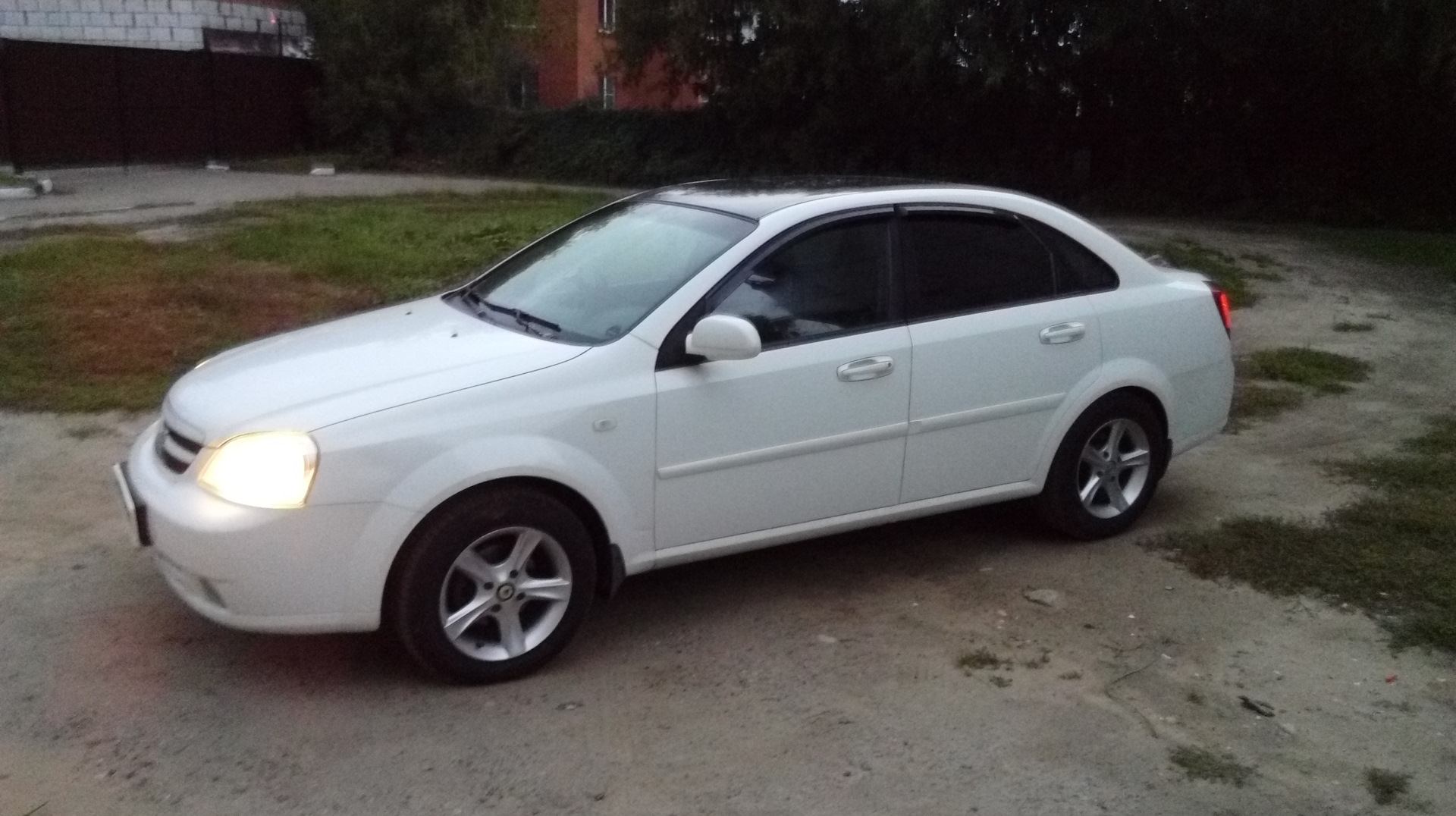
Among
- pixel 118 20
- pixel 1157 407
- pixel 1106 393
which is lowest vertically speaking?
pixel 1157 407

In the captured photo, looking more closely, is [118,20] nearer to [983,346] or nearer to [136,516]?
[136,516]

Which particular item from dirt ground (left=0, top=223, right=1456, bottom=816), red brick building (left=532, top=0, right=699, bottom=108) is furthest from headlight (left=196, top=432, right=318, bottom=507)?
red brick building (left=532, top=0, right=699, bottom=108)

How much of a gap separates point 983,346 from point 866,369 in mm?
594

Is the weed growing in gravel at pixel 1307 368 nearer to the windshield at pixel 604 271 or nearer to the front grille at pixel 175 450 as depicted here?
the windshield at pixel 604 271

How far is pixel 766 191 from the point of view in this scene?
18.5 ft

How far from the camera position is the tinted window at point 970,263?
212 inches

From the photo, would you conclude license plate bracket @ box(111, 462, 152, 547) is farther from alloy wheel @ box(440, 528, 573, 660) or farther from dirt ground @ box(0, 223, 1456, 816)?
alloy wheel @ box(440, 528, 573, 660)

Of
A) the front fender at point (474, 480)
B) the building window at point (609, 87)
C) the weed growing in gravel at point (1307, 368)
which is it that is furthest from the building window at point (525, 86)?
the front fender at point (474, 480)

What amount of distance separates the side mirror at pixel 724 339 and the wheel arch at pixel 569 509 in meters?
0.65

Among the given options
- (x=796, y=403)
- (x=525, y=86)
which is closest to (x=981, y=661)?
(x=796, y=403)

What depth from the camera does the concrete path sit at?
16.0 metres

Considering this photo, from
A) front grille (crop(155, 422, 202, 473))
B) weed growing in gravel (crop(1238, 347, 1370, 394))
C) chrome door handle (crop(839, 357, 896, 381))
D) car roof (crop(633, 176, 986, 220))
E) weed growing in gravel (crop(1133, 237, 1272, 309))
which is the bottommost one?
weed growing in gravel (crop(1238, 347, 1370, 394))

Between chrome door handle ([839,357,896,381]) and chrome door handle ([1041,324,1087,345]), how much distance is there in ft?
2.65

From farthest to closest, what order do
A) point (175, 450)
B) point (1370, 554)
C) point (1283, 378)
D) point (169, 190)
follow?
point (169, 190) < point (1283, 378) < point (1370, 554) < point (175, 450)
